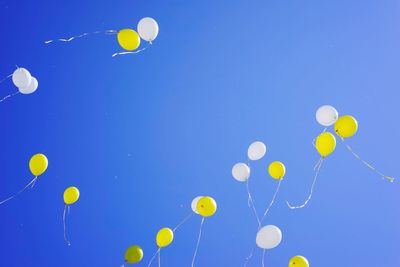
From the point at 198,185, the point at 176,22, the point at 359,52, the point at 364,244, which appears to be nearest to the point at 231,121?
the point at 198,185

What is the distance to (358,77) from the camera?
445 centimetres

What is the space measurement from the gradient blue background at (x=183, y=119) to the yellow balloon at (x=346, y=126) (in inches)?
48.2

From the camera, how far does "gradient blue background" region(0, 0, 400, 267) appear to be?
4266 mm

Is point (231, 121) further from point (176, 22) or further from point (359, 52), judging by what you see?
point (359, 52)

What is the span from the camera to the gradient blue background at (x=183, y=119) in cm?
427

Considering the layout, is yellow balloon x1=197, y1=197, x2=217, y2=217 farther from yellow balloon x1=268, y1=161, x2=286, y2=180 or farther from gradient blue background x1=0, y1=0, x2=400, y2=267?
gradient blue background x1=0, y1=0, x2=400, y2=267

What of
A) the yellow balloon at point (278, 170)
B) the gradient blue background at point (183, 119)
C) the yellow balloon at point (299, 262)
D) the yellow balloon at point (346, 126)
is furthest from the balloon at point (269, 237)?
the gradient blue background at point (183, 119)

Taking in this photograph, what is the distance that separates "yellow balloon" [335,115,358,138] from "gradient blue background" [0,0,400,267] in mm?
1223

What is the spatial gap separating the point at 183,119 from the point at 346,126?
1.76 m

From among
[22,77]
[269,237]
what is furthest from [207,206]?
[22,77]

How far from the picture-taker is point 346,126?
317cm

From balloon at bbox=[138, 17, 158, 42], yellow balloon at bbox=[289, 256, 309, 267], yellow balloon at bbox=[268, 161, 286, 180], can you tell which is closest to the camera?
yellow balloon at bbox=[289, 256, 309, 267]

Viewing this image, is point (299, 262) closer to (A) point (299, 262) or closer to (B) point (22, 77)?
(A) point (299, 262)

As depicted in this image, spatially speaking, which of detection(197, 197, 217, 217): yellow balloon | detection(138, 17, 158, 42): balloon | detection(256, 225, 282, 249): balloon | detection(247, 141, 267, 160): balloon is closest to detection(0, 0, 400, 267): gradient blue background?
detection(247, 141, 267, 160): balloon
